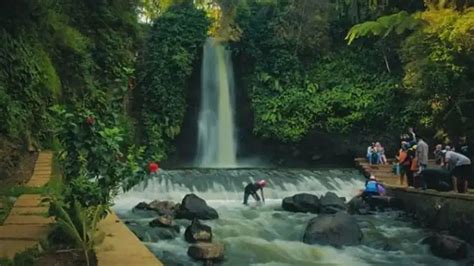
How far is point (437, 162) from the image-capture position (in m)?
18.7

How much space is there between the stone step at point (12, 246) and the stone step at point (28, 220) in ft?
1.73

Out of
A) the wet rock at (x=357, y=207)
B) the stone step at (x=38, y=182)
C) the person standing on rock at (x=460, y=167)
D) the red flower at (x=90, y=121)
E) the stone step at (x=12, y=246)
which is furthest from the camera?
the wet rock at (x=357, y=207)

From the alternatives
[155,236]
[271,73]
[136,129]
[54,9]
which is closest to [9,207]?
[155,236]

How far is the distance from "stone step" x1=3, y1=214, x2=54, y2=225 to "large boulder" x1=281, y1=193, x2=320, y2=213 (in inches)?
358

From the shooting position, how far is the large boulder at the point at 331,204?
1380 centimetres

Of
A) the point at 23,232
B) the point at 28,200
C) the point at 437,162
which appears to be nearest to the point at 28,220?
the point at 23,232

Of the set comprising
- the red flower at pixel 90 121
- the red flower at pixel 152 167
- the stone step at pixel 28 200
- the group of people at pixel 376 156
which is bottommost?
the group of people at pixel 376 156

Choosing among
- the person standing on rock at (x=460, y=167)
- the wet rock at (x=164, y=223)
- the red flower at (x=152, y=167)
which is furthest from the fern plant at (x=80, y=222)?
the person standing on rock at (x=460, y=167)

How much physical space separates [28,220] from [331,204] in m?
9.72

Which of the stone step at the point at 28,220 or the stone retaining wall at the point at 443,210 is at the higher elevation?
the stone step at the point at 28,220

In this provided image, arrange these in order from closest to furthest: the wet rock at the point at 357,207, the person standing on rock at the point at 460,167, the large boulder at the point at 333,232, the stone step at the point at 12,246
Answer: the stone step at the point at 12,246 → the large boulder at the point at 333,232 → the person standing on rock at the point at 460,167 → the wet rock at the point at 357,207

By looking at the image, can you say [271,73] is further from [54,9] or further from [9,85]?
[9,85]

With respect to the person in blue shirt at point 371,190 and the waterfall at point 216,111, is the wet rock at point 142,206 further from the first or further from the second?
the waterfall at point 216,111

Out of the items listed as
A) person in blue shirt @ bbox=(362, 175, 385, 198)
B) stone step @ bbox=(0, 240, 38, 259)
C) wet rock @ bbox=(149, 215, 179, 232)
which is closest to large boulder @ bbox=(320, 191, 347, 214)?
person in blue shirt @ bbox=(362, 175, 385, 198)
